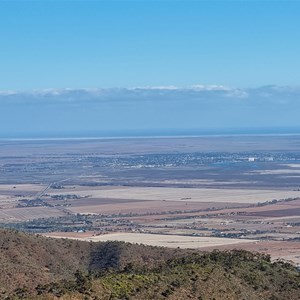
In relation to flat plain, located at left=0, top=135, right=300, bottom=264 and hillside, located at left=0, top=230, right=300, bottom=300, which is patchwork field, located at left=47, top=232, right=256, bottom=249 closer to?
flat plain, located at left=0, top=135, right=300, bottom=264

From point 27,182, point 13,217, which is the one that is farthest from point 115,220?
point 27,182

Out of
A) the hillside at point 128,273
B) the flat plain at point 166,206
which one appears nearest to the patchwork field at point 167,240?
the flat plain at point 166,206

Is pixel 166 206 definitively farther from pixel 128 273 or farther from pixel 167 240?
pixel 128 273

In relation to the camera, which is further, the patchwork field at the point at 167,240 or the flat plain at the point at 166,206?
the flat plain at the point at 166,206

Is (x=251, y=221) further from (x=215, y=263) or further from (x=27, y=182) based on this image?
(x=27, y=182)

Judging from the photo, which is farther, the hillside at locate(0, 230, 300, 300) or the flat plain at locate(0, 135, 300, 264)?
the flat plain at locate(0, 135, 300, 264)

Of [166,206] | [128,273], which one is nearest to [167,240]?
[166,206]

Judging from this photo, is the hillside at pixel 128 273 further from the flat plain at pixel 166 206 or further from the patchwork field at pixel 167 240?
the flat plain at pixel 166 206

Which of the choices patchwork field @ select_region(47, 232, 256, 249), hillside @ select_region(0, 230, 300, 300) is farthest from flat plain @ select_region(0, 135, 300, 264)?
hillside @ select_region(0, 230, 300, 300)

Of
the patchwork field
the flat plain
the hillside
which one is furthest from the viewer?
the flat plain
